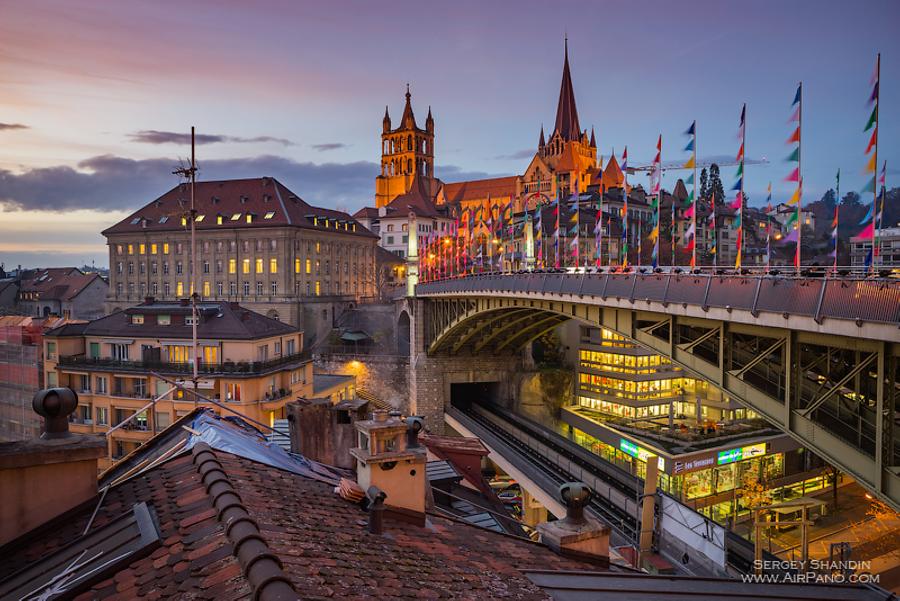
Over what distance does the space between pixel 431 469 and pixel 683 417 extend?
48052 mm

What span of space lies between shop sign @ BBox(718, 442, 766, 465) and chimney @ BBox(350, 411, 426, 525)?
3883 centimetres

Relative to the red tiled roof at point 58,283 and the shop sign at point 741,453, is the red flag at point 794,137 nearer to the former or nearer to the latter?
the shop sign at point 741,453

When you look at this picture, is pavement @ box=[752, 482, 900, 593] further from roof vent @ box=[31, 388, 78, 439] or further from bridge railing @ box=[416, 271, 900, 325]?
roof vent @ box=[31, 388, 78, 439]

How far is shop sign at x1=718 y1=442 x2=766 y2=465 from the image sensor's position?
44.4 metres

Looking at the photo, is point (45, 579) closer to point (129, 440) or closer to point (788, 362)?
point (788, 362)

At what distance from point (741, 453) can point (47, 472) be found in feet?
149

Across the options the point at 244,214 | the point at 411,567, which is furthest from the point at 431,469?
the point at 244,214

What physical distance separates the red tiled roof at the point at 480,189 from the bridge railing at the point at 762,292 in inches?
5645

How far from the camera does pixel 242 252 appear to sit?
9438 cm

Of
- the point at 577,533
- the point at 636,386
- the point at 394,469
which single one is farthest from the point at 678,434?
the point at 394,469

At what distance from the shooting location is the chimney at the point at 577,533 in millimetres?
11695

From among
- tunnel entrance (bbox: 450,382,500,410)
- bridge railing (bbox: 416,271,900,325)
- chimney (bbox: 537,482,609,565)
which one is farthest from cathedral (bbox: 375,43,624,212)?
chimney (bbox: 537,482,609,565)

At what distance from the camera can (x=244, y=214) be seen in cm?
9500

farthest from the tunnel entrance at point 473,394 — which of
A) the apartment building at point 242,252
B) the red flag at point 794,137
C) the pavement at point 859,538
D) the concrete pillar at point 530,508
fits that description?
the red flag at point 794,137
